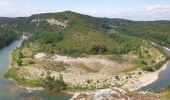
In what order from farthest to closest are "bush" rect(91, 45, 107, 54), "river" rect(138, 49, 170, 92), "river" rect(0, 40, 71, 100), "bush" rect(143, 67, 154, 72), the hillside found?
"bush" rect(91, 45, 107, 54)
"bush" rect(143, 67, 154, 72)
the hillside
"river" rect(138, 49, 170, 92)
"river" rect(0, 40, 71, 100)

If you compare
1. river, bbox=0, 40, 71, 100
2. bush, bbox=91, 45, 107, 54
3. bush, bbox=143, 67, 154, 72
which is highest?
bush, bbox=91, 45, 107, 54

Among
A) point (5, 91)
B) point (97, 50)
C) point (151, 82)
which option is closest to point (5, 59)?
point (97, 50)

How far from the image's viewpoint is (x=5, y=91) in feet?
292

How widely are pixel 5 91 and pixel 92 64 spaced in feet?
142

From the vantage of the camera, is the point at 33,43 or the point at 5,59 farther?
the point at 33,43

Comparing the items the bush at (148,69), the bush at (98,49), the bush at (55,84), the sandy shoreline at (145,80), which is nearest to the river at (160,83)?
the sandy shoreline at (145,80)

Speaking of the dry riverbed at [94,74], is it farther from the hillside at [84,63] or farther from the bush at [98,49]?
the bush at [98,49]

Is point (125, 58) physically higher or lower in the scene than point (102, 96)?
lower

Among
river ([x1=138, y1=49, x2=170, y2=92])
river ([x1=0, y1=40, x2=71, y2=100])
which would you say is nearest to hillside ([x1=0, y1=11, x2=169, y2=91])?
river ([x1=138, y1=49, x2=170, y2=92])

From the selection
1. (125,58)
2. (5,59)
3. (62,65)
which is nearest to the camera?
(62,65)

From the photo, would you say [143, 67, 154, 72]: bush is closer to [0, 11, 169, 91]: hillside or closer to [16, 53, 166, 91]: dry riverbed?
[0, 11, 169, 91]: hillside

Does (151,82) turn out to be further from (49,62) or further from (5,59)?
(5,59)

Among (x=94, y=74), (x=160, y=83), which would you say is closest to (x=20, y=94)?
(x=94, y=74)

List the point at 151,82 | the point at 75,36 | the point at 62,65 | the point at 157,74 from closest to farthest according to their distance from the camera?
1. the point at 151,82
2. the point at 157,74
3. the point at 62,65
4. the point at 75,36
